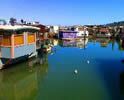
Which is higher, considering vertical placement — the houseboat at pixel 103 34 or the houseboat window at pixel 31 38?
the houseboat at pixel 103 34

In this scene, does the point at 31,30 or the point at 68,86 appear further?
the point at 31,30

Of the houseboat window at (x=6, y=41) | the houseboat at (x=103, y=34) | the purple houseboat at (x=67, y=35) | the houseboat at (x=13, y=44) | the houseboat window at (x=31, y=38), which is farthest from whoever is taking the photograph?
the houseboat at (x=103, y=34)

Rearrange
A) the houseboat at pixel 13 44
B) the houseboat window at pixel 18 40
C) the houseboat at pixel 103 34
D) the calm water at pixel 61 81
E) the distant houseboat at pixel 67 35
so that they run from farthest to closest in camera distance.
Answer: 1. the houseboat at pixel 103 34
2. the distant houseboat at pixel 67 35
3. the houseboat window at pixel 18 40
4. the houseboat at pixel 13 44
5. the calm water at pixel 61 81

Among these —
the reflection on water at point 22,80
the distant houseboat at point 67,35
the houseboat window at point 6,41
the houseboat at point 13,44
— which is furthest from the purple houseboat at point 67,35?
the houseboat window at point 6,41

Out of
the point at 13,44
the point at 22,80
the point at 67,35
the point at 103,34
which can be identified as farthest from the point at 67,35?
the point at 22,80

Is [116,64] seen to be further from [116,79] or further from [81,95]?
[81,95]

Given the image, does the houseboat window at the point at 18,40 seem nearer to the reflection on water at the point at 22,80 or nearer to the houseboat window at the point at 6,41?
the houseboat window at the point at 6,41

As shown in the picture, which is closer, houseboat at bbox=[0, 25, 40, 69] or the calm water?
the calm water

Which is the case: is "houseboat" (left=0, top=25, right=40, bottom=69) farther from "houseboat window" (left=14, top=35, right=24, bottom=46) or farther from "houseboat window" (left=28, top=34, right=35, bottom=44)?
"houseboat window" (left=28, top=34, right=35, bottom=44)

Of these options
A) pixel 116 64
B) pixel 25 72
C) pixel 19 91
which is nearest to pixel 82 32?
pixel 116 64

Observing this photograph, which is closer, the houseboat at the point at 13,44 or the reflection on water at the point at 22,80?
the reflection on water at the point at 22,80

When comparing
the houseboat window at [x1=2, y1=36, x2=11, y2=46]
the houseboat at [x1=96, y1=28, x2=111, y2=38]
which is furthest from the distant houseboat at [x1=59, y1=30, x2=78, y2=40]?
the houseboat window at [x1=2, y1=36, x2=11, y2=46]

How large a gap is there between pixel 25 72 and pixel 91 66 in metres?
6.54

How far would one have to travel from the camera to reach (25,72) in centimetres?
2209
